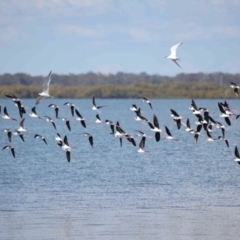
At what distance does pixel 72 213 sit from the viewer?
19266 millimetres

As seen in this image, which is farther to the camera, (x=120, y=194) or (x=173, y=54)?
(x=173, y=54)

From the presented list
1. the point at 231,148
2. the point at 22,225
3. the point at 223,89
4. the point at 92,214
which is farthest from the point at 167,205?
the point at 223,89

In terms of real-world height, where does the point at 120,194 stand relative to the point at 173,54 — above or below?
below

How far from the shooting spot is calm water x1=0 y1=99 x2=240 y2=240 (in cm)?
1764

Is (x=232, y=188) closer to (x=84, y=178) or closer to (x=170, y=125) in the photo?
(x=84, y=178)

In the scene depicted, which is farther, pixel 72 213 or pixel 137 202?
pixel 137 202

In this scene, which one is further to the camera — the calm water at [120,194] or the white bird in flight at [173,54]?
the white bird in flight at [173,54]

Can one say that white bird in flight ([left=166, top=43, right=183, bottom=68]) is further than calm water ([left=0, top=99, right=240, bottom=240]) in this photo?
Yes

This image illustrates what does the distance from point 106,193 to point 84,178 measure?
2.96 metres

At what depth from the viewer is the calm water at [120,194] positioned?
17641 mm

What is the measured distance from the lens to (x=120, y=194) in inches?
870

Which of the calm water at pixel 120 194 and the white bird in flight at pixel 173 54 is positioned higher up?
the white bird in flight at pixel 173 54

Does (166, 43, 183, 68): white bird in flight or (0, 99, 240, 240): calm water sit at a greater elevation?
(166, 43, 183, 68): white bird in flight

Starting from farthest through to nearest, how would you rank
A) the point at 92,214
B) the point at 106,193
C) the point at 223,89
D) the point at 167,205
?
the point at 223,89
the point at 106,193
the point at 167,205
the point at 92,214
